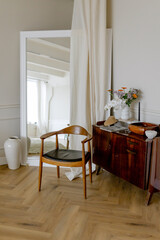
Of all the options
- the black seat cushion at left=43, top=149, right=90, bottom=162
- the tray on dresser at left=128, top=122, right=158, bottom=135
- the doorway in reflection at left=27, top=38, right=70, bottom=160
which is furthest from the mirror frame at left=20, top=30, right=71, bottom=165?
the tray on dresser at left=128, top=122, right=158, bottom=135

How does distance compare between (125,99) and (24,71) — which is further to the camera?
(24,71)

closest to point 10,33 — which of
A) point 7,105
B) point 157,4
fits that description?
point 7,105

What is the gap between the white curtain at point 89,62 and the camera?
318 centimetres

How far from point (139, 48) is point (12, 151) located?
2.15 metres

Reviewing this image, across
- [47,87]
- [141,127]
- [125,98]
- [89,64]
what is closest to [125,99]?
[125,98]

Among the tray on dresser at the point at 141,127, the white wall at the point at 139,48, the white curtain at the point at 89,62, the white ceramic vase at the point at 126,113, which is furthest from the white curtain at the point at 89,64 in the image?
the tray on dresser at the point at 141,127

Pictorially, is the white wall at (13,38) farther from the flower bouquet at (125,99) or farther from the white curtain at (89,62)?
the flower bouquet at (125,99)

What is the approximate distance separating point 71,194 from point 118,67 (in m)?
1.75

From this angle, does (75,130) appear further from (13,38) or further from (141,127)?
(13,38)

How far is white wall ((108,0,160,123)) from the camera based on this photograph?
268cm

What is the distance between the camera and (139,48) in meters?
2.89

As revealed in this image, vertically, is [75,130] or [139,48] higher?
[139,48]

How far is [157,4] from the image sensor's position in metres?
2.59

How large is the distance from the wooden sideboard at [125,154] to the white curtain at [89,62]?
38cm
